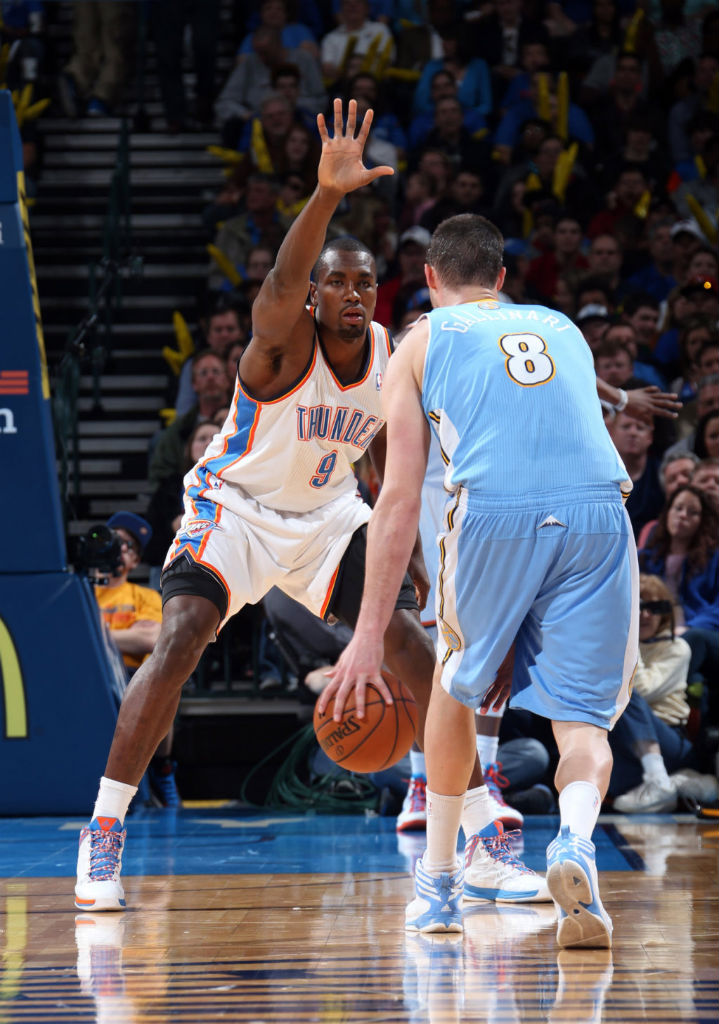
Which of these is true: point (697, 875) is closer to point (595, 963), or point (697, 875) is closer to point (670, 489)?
point (595, 963)

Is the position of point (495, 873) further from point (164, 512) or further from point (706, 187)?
point (706, 187)

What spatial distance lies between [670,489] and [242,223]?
15.9 feet

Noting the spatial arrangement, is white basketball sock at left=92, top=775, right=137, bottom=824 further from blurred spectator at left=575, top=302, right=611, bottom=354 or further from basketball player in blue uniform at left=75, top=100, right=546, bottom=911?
blurred spectator at left=575, top=302, right=611, bottom=354

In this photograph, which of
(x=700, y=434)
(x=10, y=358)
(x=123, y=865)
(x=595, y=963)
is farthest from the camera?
(x=700, y=434)

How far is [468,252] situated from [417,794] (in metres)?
2.75

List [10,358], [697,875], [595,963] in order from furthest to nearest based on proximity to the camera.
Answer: [10,358]
[697,875]
[595,963]

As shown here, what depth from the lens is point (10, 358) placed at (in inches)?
231

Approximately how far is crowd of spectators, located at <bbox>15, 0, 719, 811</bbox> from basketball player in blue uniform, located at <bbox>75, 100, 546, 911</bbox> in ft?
10.2

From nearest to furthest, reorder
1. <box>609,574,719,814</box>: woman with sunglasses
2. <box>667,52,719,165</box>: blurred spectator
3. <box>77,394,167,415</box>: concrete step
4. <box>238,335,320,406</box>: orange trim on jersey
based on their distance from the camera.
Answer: <box>238,335,320,406</box>: orange trim on jersey
<box>609,574,719,814</box>: woman with sunglasses
<box>77,394,167,415</box>: concrete step
<box>667,52,719,165</box>: blurred spectator

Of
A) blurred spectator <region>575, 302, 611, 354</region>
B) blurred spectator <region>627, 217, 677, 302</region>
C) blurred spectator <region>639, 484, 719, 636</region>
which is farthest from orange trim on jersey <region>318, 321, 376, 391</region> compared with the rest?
blurred spectator <region>627, 217, 677, 302</region>

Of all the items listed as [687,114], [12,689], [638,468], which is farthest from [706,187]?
[12,689]

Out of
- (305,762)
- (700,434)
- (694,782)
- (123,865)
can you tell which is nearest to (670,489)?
(700,434)

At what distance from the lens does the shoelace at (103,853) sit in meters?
3.84

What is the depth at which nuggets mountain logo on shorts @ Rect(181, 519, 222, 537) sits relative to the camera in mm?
Answer: 4277
